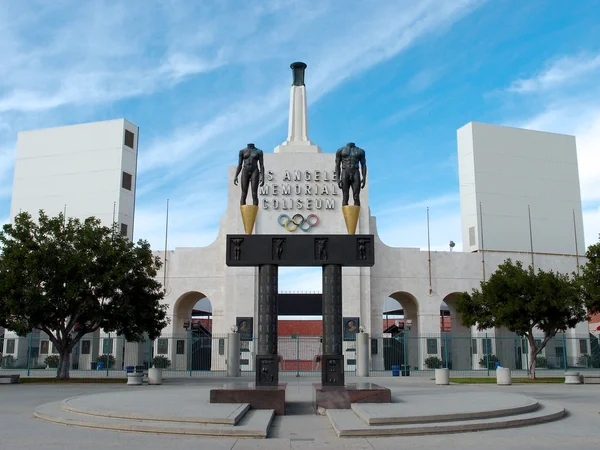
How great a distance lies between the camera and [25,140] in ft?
184

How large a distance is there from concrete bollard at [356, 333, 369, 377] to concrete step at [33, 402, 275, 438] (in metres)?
24.3

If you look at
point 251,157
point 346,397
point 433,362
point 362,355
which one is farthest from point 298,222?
point 346,397

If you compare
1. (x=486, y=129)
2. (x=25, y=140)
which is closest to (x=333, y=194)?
(x=486, y=129)

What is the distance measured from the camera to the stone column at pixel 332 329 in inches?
747

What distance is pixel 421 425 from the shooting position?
1416 centimetres

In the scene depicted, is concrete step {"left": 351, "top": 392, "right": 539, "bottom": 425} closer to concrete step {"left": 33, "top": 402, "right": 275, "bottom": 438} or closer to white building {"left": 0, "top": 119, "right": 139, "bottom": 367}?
concrete step {"left": 33, "top": 402, "right": 275, "bottom": 438}

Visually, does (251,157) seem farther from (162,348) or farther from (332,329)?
(162,348)

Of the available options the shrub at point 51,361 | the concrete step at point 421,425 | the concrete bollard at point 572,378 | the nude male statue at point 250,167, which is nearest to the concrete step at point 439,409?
the concrete step at point 421,425

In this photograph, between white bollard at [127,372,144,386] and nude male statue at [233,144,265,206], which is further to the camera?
white bollard at [127,372,144,386]

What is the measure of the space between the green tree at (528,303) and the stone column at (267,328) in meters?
19.3

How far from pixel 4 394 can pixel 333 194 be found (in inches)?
1154

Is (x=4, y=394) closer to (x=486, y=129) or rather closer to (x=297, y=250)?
(x=297, y=250)

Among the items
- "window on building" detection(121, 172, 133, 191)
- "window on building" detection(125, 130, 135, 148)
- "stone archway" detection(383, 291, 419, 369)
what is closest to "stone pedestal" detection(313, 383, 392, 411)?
"stone archway" detection(383, 291, 419, 369)

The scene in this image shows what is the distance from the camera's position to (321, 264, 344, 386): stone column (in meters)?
19.0
